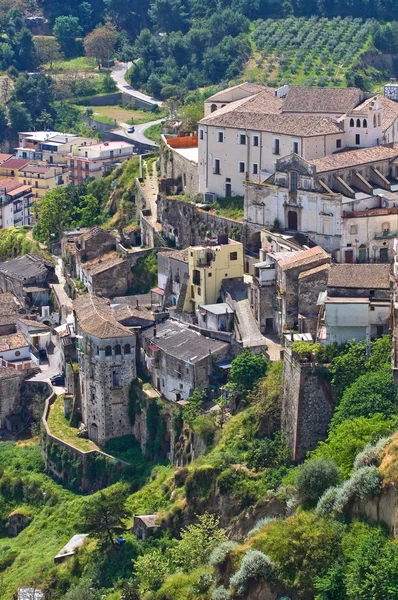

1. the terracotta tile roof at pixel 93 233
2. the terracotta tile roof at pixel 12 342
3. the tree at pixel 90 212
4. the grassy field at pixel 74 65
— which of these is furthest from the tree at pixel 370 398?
the grassy field at pixel 74 65

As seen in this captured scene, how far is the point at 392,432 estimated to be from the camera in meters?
47.2

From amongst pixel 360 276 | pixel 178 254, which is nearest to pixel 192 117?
pixel 178 254

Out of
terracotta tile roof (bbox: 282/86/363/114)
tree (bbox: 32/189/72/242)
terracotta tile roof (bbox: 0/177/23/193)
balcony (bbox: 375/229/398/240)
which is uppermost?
terracotta tile roof (bbox: 282/86/363/114)

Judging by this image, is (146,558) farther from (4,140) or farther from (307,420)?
(4,140)

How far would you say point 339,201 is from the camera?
2438 inches

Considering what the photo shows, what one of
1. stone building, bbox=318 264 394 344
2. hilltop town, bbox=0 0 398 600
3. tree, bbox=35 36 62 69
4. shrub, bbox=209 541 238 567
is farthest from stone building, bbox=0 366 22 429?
tree, bbox=35 36 62 69

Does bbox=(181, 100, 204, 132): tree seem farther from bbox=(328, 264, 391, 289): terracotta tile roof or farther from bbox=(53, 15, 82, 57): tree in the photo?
bbox=(53, 15, 82, 57): tree

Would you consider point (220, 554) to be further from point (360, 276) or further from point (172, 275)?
point (172, 275)

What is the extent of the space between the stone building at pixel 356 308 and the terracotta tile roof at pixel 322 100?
1743 cm

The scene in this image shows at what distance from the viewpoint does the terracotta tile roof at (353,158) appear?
63.7 metres

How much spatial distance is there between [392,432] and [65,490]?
67.8 feet

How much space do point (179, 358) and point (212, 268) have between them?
6181 millimetres

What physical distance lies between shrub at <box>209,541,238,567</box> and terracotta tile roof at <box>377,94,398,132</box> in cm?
3004

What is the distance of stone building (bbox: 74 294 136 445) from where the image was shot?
61906mm
